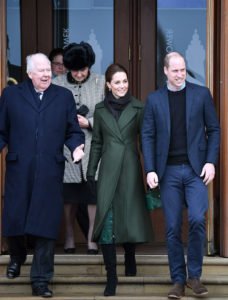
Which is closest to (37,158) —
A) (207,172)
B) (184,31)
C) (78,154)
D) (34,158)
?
(34,158)

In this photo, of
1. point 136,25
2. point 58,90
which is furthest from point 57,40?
point 58,90

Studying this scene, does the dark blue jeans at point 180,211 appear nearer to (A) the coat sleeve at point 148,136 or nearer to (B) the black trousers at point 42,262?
(A) the coat sleeve at point 148,136

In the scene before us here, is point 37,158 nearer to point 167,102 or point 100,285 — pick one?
point 167,102

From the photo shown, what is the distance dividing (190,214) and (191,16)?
2603 millimetres

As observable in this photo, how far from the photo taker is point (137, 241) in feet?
25.8

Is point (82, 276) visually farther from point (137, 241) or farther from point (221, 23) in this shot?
point (221, 23)

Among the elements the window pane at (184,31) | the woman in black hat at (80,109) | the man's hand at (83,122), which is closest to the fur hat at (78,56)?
the woman in black hat at (80,109)

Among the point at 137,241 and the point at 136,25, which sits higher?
Answer: the point at 136,25

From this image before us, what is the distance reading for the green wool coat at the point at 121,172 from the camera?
7.84m

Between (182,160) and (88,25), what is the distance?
2.44 metres

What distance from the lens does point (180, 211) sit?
767 cm

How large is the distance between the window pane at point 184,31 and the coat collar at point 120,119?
5.24ft

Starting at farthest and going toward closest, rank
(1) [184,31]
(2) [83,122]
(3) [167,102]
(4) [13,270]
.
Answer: (1) [184,31] < (2) [83,122] < (4) [13,270] < (3) [167,102]

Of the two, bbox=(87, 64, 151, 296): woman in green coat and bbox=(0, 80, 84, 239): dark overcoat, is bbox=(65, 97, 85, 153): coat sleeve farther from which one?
bbox=(87, 64, 151, 296): woman in green coat
